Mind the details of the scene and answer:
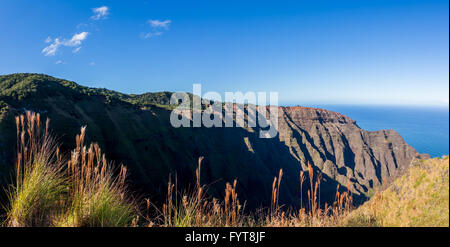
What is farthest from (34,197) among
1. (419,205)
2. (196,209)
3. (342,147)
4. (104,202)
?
(342,147)

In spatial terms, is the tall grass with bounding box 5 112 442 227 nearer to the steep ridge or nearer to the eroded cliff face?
the steep ridge

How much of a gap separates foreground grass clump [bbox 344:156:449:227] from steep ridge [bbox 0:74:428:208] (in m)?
0.74

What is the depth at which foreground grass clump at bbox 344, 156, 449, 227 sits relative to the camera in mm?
3376

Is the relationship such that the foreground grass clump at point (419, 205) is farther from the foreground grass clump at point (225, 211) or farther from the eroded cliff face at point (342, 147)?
the eroded cliff face at point (342, 147)

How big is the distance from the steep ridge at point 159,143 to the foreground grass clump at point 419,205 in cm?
74

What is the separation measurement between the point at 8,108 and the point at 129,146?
1742 centimetres

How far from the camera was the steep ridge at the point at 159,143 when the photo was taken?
2997 centimetres

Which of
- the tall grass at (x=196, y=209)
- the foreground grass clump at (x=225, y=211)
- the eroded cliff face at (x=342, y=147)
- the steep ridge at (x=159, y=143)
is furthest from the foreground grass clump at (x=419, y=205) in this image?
the eroded cliff face at (x=342, y=147)

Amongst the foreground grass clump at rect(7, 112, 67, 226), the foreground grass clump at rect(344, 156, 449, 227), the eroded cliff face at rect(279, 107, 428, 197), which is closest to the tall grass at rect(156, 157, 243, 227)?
the foreground grass clump at rect(7, 112, 67, 226)

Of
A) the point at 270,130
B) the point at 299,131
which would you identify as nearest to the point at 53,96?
the point at 270,130

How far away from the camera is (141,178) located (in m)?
A: 34.5

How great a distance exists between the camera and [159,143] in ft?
148

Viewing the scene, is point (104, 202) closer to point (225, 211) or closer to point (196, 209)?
point (196, 209)
